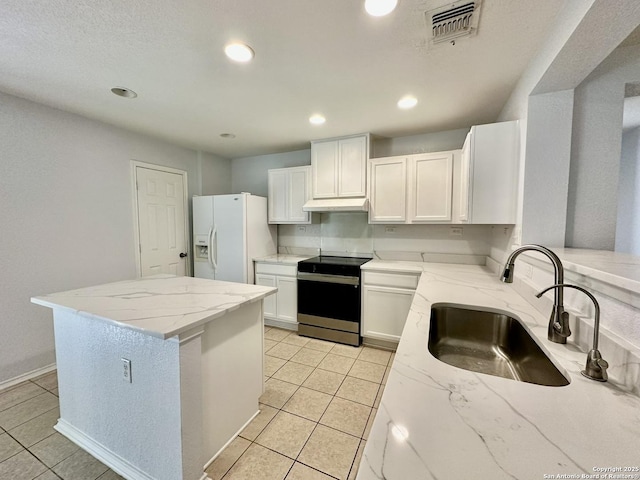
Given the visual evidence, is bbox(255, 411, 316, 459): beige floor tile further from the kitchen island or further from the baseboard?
the baseboard

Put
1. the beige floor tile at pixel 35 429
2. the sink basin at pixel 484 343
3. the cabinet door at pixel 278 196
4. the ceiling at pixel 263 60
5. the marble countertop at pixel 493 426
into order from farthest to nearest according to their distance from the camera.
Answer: the cabinet door at pixel 278 196, the beige floor tile at pixel 35 429, the ceiling at pixel 263 60, the sink basin at pixel 484 343, the marble countertop at pixel 493 426

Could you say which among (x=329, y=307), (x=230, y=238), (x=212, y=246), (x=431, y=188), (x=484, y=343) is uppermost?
(x=431, y=188)

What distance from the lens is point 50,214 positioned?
236 centimetres

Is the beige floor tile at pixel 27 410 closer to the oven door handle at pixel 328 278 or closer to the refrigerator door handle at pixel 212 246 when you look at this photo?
the refrigerator door handle at pixel 212 246

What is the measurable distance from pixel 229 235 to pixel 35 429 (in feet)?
7.30

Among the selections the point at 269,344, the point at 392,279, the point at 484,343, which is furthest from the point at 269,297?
the point at 484,343

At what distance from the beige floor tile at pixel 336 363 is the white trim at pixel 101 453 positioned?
1481mm

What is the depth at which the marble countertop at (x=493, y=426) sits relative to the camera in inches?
19.5

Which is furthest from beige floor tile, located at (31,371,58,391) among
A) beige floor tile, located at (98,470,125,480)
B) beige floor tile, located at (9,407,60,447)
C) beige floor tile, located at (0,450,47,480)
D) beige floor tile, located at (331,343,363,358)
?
beige floor tile, located at (331,343,363,358)

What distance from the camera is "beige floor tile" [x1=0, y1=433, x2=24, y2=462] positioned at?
1.50 meters

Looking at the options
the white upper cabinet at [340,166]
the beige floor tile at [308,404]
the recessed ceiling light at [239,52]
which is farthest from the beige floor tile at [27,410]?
the white upper cabinet at [340,166]

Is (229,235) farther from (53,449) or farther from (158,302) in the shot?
(53,449)

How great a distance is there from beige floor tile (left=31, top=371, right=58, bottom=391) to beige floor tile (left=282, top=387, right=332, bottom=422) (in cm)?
202

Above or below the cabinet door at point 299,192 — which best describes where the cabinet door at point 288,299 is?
below
